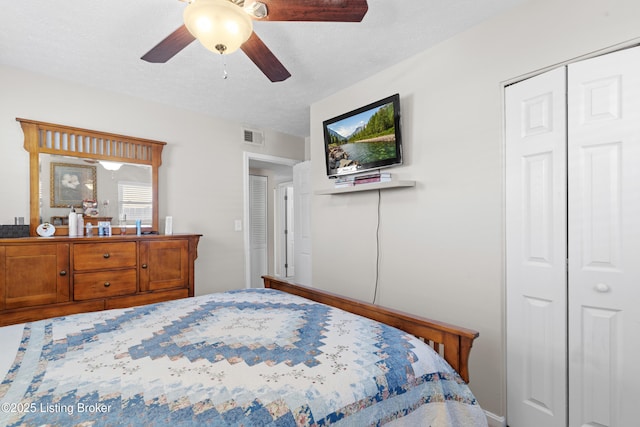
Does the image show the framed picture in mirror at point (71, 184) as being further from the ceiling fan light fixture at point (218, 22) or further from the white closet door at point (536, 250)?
the white closet door at point (536, 250)

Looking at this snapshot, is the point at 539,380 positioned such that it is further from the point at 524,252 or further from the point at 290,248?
the point at 290,248

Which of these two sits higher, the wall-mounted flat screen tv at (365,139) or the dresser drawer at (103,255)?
the wall-mounted flat screen tv at (365,139)

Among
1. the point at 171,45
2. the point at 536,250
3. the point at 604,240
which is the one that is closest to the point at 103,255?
the point at 171,45

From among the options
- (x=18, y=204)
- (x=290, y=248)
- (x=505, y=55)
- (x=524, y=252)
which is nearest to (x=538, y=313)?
(x=524, y=252)

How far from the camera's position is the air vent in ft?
12.8

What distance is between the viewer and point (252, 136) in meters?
3.97

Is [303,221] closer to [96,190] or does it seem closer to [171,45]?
[96,190]

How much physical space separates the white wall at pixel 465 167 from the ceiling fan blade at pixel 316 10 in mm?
1059

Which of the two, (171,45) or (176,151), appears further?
(176,151)

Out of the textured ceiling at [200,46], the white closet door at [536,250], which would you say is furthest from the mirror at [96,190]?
the white closet door at [536,250]

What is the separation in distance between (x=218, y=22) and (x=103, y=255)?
2.11 meters

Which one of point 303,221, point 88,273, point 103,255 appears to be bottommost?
point 88,273

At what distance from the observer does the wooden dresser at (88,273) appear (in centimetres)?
220

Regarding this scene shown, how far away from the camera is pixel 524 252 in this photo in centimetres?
183
